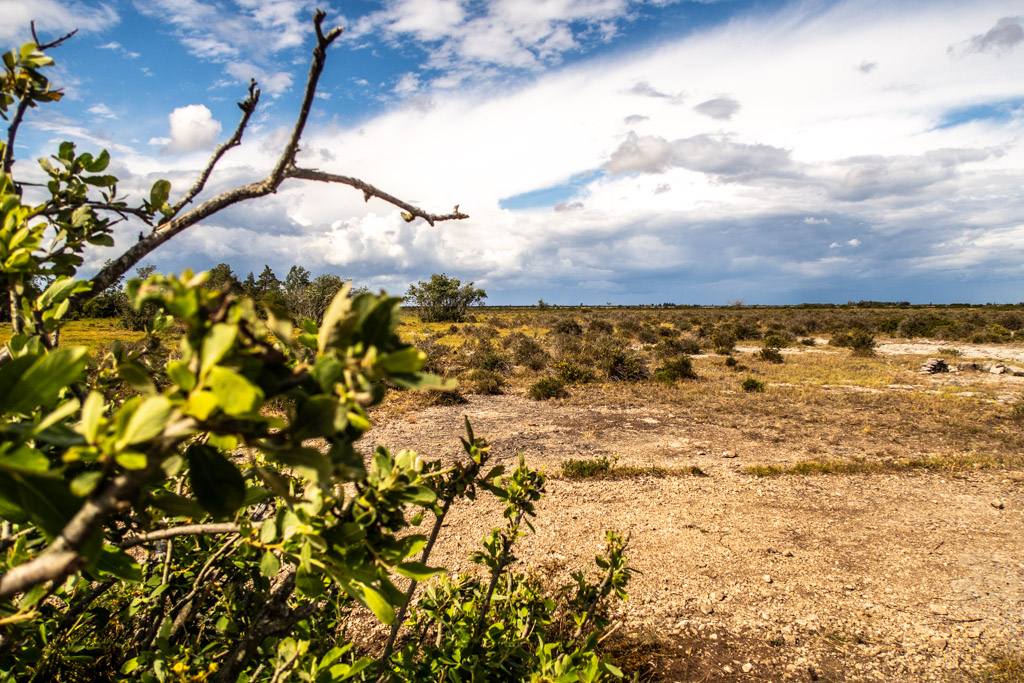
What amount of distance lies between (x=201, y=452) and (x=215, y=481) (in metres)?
0.03

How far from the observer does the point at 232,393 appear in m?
0.38

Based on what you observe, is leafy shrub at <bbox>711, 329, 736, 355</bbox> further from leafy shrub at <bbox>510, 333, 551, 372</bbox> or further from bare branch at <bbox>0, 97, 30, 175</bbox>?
bare branch at <bbox>0, 97, 30, 175</bbox>

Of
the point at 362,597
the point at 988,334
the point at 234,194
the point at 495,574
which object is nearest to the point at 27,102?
the point at 234,194

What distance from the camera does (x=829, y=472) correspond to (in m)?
6.62

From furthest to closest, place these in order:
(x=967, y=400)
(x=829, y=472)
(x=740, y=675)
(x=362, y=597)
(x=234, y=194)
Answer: (x=967, y=400), (x=829, y=472), (x=740, y=675), (x=234, y=194), (x=362, y=597)

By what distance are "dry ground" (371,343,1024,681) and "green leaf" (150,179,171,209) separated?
138 inches

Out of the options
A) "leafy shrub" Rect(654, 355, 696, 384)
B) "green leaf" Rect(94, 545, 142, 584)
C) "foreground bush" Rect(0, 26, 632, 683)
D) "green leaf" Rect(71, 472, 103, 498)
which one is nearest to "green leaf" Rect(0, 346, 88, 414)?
"foreground bush" Rect(0, 26, 632, 683)

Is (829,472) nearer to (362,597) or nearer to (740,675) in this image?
(740,675)

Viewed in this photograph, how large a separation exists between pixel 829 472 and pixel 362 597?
7664 mm

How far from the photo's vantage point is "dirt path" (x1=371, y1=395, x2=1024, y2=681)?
3.41m

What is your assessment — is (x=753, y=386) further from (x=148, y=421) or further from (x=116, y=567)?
(x=148, y=421)

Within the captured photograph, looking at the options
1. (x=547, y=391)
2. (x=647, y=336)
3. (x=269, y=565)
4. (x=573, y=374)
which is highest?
(x=269, y=565)

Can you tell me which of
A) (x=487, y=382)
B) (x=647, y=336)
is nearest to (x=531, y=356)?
(x=487, y=382)

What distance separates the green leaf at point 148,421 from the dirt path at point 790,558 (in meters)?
3.62
